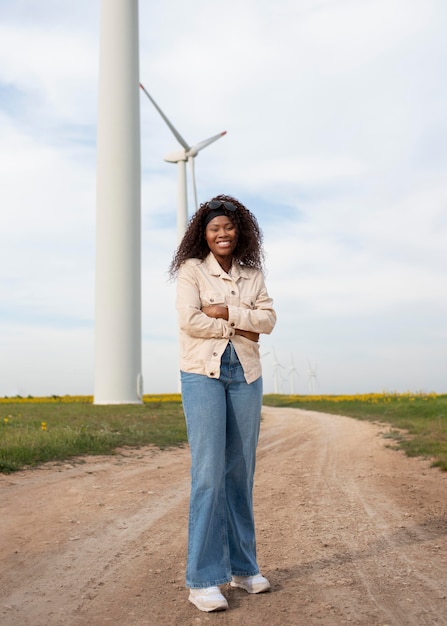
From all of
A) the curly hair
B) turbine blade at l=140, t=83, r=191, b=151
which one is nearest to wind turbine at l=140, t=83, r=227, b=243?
turbine blade at l=140, t=83, r=191, b=151

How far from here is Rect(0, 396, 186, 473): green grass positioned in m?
12.2

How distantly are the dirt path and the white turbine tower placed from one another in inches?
654

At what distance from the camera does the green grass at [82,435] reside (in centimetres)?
1216

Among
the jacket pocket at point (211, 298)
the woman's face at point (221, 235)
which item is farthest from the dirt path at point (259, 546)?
the woman's face at point (221, 235)

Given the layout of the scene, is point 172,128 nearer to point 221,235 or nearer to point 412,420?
point 412,420

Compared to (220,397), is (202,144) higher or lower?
higher

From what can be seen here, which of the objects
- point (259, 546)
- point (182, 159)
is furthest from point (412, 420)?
point (182, 159)

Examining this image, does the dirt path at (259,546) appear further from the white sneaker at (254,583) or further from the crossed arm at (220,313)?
the crossed arm at (220,313)

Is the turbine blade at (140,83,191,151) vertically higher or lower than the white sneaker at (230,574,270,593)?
higher

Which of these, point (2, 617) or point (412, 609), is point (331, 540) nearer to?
point (412, 609)

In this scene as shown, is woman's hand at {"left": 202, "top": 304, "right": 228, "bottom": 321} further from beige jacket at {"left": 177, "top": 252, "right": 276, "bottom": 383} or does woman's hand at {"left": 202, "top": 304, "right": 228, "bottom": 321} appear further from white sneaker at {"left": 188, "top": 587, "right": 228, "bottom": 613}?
white sneaker at {"left": 188, "top": 587, "right": 228, "bottom": 613}

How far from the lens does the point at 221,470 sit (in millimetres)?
4941

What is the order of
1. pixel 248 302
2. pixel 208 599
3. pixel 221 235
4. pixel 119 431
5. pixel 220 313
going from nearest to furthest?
pixel 208 599
pixel 220 313
pixel 248 302
pixel 221 235
pixel 119 431

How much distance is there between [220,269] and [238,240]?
346mm
